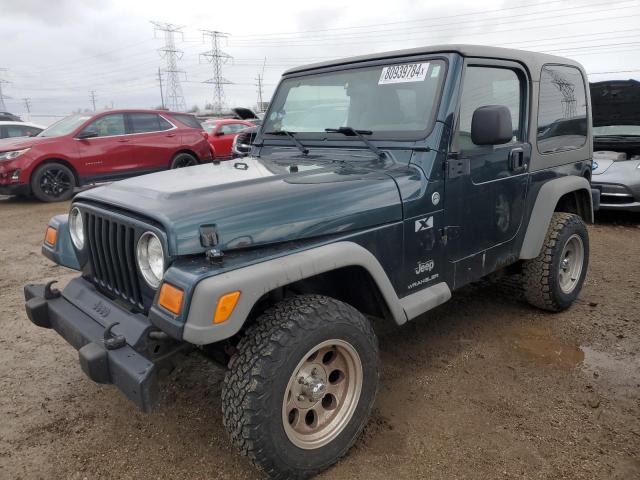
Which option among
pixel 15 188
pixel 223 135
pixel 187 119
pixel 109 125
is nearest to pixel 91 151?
pixel 109 125

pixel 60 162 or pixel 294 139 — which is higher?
pixel 294 139

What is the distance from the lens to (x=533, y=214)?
11.8 ft

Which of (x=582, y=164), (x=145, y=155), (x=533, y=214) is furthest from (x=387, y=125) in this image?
(x=145, y=155)

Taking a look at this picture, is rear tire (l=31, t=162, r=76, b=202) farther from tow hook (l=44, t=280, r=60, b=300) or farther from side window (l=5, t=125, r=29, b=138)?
tow hook (l=44, t=280, r=60, b=300)

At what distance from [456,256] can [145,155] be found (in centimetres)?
811

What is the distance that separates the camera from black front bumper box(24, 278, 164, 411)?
2.00m

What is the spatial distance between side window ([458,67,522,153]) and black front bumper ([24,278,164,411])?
6.70 feet

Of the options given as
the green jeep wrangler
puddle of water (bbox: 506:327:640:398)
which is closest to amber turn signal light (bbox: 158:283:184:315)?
the green jeep wrangler

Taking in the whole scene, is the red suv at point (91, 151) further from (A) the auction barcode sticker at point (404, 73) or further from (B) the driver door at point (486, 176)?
(B) the driver door at point (486, 176)

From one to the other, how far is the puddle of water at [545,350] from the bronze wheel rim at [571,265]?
0.58 metres

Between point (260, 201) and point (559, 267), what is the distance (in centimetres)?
273

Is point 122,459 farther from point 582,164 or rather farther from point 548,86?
point 582,164

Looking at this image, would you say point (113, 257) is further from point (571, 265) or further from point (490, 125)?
point (571, 265)

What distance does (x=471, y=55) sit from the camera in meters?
2.94
